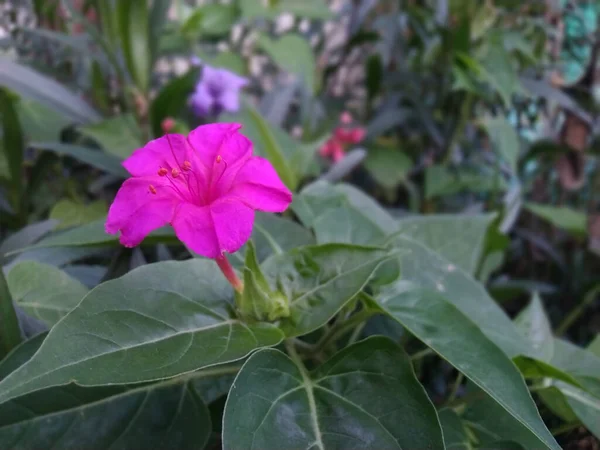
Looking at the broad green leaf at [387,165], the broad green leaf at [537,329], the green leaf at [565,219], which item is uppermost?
the broad green leaf at [537,329]

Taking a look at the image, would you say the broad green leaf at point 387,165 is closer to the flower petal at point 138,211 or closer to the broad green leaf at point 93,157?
the broad green leaf at point 93,157

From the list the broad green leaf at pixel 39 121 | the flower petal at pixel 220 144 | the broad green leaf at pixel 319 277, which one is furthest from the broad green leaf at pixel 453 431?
the broad green leaf at pixel 39 121

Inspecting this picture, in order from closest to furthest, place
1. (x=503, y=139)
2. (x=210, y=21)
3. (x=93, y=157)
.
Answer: (x=93, y=157)
(x=503, y=139)
(x=210, y=21)

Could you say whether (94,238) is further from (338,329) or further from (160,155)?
(338,329)

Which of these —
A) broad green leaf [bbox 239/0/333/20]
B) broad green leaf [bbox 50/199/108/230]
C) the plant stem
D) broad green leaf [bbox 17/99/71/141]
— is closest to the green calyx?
the plant stem

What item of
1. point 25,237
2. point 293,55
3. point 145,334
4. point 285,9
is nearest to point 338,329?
point 145,334

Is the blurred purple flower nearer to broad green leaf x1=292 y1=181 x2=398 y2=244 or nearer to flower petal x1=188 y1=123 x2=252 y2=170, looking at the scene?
broad green leaf x1=292 y1=181 x2=398 y2=244

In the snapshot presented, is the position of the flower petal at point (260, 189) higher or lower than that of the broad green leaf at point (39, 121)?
higher
